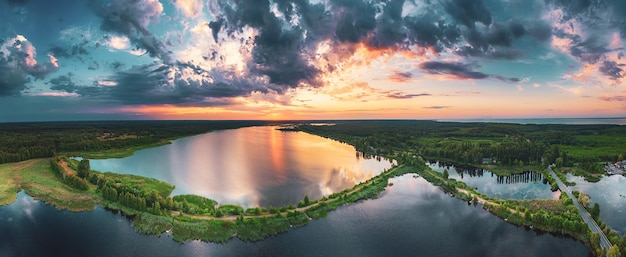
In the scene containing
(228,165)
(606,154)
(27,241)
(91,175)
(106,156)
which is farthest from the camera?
(106,156)

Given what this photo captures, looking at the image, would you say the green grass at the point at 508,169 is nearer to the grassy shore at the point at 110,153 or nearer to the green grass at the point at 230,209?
the green grass at the point at 230,209

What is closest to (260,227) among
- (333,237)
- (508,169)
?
(333,237)

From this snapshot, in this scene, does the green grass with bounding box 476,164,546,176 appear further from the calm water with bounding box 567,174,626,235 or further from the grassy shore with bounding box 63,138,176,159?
the grassy shore with bounding box 63,138,176,159

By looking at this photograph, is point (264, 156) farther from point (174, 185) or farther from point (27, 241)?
point (27, 241)

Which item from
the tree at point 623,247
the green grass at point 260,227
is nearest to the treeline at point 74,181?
the green grass at point 260,227

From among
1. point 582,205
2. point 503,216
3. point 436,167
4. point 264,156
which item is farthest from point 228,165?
point 582,205
